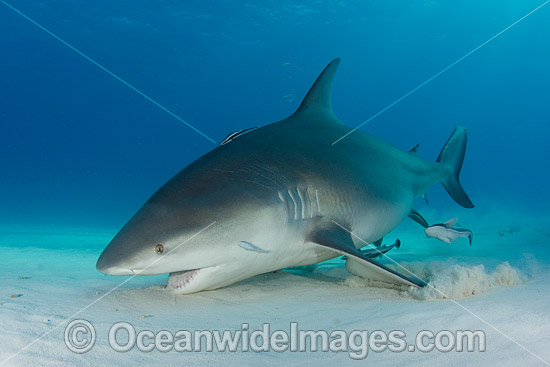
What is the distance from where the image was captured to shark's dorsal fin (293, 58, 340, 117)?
5.11 meters

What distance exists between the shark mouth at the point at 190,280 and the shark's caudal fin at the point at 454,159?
5.47 metres

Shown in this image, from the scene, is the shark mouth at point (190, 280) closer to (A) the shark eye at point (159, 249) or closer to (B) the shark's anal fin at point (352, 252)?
(A) the shark eye at point (159, 249)

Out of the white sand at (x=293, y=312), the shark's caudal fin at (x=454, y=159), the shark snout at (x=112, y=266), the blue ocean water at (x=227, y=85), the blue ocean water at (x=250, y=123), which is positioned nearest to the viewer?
the white sand at (x=293, y=312)

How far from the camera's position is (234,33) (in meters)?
49.1

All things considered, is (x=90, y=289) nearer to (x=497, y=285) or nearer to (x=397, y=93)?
(x=497, y=285)

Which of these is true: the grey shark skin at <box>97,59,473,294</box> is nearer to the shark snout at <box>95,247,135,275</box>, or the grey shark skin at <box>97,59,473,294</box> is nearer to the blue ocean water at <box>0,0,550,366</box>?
the shark snout at <box>95,247,135,275</box>

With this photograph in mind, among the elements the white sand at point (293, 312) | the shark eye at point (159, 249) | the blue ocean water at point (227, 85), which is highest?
the blue ocean water at point (227, 85)

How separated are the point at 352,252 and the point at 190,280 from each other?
4.67ft

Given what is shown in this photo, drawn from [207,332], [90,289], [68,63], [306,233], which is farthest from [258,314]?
[68,63]

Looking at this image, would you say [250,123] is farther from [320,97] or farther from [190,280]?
[190,280]

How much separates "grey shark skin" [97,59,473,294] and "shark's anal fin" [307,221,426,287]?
0.5 inches

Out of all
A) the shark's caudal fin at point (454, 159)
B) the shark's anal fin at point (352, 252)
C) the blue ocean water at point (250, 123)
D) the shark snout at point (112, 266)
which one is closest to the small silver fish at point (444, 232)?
the blue ocean water at point (250, 123)

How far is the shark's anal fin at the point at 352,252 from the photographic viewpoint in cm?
326

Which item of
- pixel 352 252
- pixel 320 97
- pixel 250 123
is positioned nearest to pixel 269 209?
pixel 352 252
